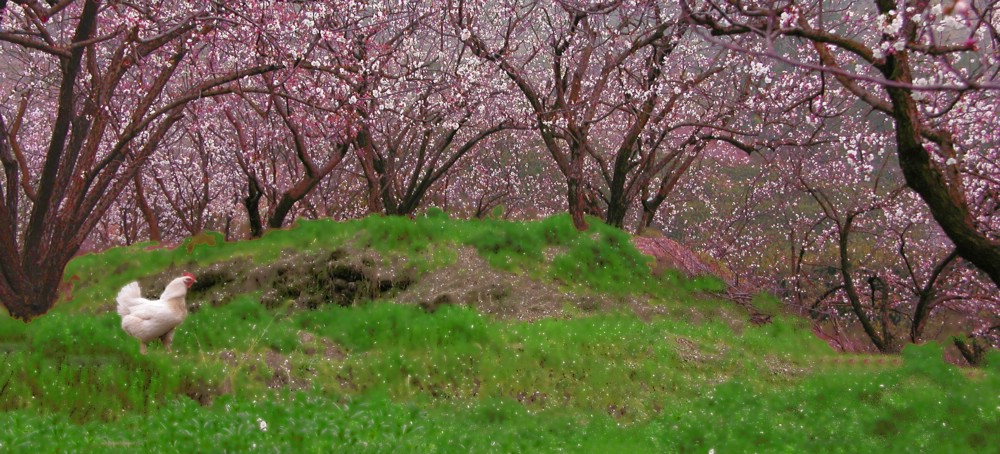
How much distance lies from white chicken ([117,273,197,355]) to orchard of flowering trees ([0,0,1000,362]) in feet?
9.15

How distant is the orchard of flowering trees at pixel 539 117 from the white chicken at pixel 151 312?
9.15ft

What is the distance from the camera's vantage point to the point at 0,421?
6.57 metres

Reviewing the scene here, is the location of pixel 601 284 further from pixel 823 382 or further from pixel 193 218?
pixel 193 218

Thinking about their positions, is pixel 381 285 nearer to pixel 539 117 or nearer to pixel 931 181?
pixel 539 117

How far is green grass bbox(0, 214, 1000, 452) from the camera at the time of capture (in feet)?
22.8

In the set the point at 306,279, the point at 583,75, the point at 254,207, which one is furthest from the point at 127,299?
the point at 583,75

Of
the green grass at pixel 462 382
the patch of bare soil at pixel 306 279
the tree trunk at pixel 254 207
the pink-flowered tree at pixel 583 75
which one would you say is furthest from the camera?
the tree trunk at pixel 254 207

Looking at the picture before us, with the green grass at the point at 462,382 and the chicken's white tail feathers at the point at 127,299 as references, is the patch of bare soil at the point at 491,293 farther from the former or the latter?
the chicken's white tail feathers at the point at 127,299

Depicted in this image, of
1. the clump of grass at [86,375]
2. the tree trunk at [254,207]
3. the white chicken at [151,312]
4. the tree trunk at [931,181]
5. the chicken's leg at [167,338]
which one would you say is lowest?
the clump of grass at [86,375]

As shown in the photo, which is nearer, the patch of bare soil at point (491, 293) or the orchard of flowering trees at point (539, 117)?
the orchard of flowering trees at point (539, 117)

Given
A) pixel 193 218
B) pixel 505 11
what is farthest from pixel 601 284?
pixel 193 218

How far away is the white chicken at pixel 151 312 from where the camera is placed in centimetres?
942

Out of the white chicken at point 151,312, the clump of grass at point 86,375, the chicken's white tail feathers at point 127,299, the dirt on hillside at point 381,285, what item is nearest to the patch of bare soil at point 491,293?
the dirt on hillside at point 381,285

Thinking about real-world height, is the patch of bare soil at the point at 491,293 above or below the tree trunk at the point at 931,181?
below
